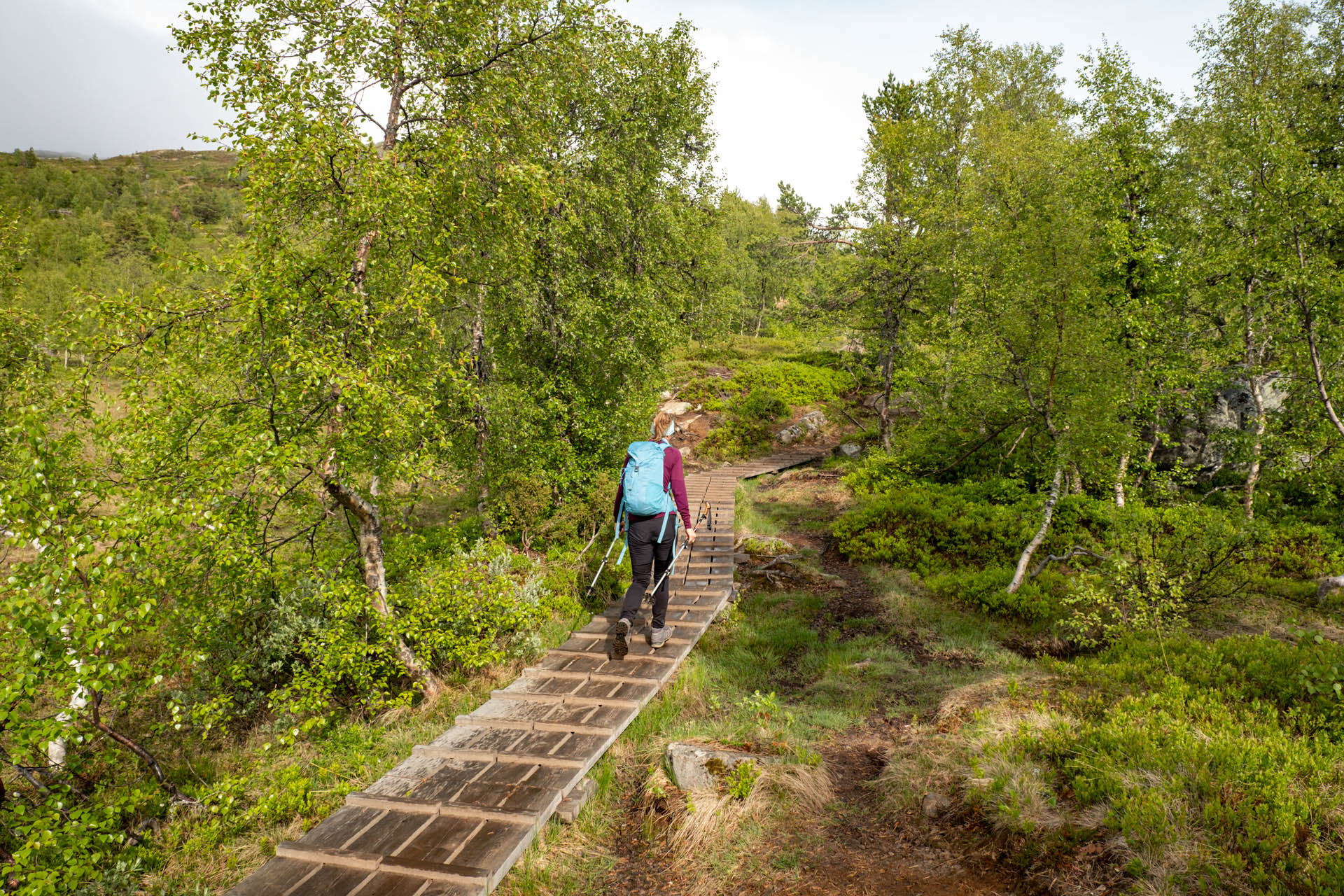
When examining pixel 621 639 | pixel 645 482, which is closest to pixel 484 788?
pixel 621 639

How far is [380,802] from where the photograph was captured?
454 cm

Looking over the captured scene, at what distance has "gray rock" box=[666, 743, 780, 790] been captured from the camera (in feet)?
17.2

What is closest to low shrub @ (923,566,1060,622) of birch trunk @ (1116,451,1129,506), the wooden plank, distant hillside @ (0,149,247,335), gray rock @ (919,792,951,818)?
birch trunk @ (1116,451,1129,506)

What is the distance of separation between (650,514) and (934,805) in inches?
152

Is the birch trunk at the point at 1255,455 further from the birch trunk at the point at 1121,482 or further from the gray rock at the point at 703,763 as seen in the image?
the gray rock at the point at 703,763

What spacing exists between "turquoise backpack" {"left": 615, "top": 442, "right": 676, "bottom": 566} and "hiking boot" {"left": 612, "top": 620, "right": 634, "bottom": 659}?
0.79 metres

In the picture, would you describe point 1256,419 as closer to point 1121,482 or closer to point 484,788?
point 1121,482

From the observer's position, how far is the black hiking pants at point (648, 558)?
6.94 m

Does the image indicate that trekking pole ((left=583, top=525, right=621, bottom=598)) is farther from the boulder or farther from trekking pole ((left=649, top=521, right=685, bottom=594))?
the boulder

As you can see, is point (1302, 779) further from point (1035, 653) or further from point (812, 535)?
point (812, 535)

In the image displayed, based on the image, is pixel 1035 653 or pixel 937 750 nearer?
pixel 937 750

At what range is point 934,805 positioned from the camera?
493 cm

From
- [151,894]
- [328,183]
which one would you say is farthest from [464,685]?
[328,183]

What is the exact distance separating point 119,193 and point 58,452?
17957 centimetres
